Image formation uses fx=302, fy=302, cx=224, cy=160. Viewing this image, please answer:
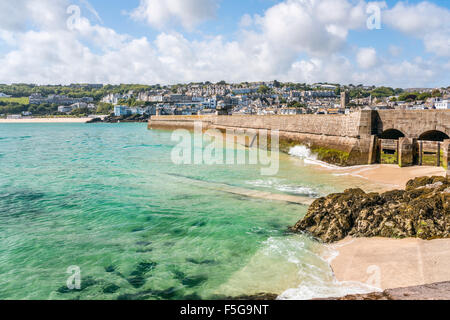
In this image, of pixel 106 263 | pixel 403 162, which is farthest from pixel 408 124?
pixel 106 263

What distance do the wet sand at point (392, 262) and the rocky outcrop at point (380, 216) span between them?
0.30m

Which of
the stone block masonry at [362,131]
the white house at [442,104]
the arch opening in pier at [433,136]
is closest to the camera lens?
the stone block masonry at [362,131]

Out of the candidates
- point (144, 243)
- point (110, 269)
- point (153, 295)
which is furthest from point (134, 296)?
point (144, 243)

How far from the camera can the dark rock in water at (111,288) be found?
516 cm

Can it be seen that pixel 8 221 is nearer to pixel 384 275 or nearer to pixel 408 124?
pixel 384 275

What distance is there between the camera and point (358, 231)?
6.82 metres

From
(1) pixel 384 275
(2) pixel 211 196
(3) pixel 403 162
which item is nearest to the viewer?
(1) pixel 384 275

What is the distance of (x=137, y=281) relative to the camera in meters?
5.47

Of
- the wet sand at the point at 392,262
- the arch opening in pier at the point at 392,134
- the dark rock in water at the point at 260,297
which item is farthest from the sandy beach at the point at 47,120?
the dark rock in water at the point at 260,297

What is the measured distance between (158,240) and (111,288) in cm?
208

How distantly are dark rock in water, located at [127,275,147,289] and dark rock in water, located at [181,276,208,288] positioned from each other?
0.73 meters

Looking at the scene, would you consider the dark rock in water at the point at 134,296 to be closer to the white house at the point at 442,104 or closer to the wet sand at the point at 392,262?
the wet sand at the point at 392,262

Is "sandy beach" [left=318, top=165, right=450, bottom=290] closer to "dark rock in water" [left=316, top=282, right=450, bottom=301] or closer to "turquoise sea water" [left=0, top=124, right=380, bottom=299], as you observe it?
"turquoise sea water" [left=0, top=124, right=380, bottom=299]
